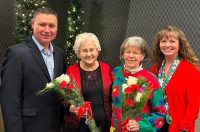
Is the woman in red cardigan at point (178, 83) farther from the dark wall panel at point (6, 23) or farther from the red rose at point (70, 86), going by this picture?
the dark wall panel at point (6, 23)

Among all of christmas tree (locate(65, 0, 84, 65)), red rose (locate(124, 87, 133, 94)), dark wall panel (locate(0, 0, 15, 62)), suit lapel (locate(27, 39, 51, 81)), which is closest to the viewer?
red rose (locate(124, 87, 133, 94))

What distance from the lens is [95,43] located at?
269cm

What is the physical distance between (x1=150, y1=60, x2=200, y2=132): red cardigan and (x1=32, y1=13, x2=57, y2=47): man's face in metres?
1.17

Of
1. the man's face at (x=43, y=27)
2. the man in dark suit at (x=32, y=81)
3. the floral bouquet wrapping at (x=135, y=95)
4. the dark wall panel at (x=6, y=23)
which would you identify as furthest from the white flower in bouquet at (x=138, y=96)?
the dark wall panel at (x=6, y=23)

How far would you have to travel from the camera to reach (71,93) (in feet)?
7.97

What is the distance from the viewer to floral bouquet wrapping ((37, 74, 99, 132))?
2.36 metres

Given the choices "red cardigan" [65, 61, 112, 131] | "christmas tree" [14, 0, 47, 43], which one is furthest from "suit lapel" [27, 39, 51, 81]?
"christmas tree" [14, 0, 47, 43]

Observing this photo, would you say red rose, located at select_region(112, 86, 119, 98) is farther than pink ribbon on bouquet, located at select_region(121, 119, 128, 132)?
Yes

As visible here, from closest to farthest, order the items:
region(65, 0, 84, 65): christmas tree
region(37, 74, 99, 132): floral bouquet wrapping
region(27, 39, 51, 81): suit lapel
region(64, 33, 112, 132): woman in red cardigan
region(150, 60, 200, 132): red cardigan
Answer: region(37, 74, 99, 132): floral bouquet wrapping → region(27, 39, 51, 81): suit lapel → region(64, 33, 112, 132): woman in red cardigan → region(150, 60, 200, 132): red cardigan → region(65, 0, 84, 65): christmas tree

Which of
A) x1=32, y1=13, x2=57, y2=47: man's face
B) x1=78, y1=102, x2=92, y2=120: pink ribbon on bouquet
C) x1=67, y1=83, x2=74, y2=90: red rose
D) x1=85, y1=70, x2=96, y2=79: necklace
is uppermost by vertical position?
x1=32, y1=13, x2=57, y2=47: man's face

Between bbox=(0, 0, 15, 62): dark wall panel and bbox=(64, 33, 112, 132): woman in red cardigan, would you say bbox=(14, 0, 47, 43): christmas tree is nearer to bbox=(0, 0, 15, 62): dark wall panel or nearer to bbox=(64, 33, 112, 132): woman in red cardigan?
bbox=(0, 0, 15, 62): dark wall panel

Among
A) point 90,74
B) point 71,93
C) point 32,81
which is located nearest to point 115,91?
point 90,74

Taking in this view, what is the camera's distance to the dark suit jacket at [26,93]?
243 cm

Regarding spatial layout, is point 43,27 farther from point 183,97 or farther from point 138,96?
point 183,97
